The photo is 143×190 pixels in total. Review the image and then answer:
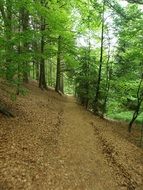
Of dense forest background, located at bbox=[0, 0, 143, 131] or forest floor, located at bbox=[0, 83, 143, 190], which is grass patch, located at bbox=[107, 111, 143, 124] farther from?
forest floor, located at bbox=[0, 83, 143, 190]

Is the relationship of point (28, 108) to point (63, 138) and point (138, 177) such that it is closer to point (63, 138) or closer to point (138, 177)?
point (63, 138)

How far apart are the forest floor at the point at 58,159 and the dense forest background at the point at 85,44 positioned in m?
2.25

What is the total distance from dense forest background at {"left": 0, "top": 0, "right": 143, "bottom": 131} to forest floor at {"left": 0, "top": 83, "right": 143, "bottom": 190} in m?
2.25

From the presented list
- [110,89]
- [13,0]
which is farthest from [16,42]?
[110,89]

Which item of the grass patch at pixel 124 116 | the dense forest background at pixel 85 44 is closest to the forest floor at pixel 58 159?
the dense forest background at pixel 85 44

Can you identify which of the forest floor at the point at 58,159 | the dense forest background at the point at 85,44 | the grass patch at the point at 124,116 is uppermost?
the dense forest background at the point at 85,44

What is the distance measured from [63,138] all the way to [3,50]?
463cm

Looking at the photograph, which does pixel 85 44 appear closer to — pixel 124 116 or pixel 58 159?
pixel 124 116

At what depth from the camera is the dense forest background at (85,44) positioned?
11.6 m

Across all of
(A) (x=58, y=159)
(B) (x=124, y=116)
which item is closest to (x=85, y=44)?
(B) (x=124, y=116)

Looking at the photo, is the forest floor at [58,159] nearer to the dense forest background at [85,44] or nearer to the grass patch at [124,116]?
the dense forest background at [85,44]

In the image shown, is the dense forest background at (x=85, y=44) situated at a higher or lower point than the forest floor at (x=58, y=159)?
higher

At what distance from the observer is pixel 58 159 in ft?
31.5

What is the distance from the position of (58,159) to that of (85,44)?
19.2 meters
